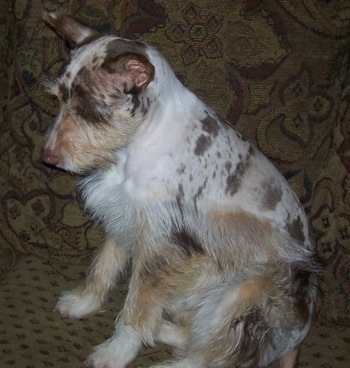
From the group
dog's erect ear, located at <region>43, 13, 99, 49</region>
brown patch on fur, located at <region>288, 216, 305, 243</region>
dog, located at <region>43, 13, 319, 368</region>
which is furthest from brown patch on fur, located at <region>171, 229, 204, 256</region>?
dog's erect ear, located at <region>43, 13, 99, 49</region>

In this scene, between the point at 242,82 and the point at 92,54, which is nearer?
the point at 92,54

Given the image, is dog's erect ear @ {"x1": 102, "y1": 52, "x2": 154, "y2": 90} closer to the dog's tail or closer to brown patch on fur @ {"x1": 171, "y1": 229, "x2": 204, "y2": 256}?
brown patch on fur @ {"x1": 171, "y1": 229, "x2": 204, "y2": 256}

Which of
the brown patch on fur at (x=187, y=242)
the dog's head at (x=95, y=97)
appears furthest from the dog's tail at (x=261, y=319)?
the dog's head at (x=95, y=97)

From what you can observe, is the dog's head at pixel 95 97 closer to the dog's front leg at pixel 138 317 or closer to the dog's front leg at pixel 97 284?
the dog's front leg at pixel 138 317

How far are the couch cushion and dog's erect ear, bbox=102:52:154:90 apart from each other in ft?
1.84

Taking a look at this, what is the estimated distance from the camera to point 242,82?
245cm

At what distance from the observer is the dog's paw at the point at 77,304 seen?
2395 mm

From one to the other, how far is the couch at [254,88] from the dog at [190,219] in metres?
0.19

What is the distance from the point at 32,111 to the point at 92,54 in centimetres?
63

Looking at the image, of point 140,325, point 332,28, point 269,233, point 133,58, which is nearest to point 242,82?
point 332,28

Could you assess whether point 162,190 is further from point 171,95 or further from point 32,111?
point 32,111

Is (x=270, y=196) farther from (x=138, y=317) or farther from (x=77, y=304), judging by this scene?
(x=77, y=304)

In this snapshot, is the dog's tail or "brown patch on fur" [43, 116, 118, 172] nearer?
"brown patch on fur" [43, 116, 118, 172]

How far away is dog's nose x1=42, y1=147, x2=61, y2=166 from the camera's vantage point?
6.56 feet
